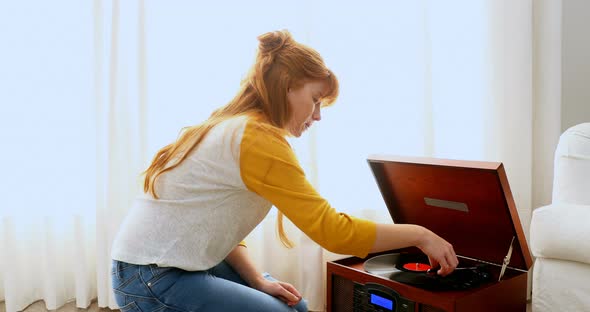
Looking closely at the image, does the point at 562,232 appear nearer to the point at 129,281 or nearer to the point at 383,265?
the point at 383,265

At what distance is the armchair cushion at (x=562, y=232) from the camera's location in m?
1.39

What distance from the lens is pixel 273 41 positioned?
4.31 ft

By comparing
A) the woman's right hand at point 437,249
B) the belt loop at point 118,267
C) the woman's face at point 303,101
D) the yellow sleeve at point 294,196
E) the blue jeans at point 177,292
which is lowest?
the blue jeans at point 177,292

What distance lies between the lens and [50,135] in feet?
7.20

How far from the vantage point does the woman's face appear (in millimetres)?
1321

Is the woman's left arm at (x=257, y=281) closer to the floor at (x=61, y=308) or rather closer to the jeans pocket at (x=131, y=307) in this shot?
the jeans pocket at (x=131, y=307)

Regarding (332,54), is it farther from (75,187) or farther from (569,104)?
(75,187)

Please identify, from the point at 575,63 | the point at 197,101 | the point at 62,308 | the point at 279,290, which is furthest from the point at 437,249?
the point at 62,308

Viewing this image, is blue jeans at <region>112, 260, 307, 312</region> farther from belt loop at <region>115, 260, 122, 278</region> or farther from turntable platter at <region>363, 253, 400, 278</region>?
turntable platter at <region>363, 253, 400, 278</region>

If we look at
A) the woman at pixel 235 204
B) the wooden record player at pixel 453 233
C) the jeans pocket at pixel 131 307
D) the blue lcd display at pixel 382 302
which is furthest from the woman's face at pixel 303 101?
the jeans pocket at pixel 131 307

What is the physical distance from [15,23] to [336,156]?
1.35m

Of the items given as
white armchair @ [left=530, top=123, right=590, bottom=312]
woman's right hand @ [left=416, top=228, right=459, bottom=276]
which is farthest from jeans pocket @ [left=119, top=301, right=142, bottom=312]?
white armchair @ [left=530, top=123, right=590, bottom=312]

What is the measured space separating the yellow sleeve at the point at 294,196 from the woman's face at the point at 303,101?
141 mm

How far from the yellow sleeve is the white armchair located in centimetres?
56
